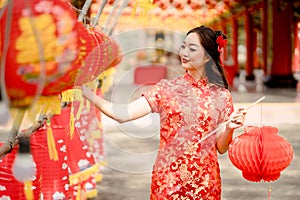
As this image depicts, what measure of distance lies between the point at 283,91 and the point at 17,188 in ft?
43.6

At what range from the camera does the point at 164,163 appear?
270 cm

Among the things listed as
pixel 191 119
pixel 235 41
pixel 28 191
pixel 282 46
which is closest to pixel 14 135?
pixel 28 191

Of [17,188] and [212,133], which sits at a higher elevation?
[212,133]

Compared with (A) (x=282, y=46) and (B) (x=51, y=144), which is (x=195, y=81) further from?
(A) (x=282, y=46)

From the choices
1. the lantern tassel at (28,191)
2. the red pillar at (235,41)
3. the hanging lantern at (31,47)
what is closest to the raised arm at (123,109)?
the lantern tassel at (28,191)

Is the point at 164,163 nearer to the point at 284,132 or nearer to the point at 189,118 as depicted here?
the point at 189,118

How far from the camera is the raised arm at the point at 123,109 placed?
2.51 meters

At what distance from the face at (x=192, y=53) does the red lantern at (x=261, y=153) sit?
0.36 m

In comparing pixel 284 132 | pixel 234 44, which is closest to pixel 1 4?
pixel 284 132

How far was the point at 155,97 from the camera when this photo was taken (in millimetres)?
2684

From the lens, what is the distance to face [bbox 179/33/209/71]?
266 cm

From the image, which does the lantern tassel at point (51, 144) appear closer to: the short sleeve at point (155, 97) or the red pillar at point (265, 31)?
the short sleeve at point (155, 97)

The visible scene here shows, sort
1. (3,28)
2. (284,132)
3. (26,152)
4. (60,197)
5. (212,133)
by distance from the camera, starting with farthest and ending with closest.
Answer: (284,132), (60,197), (212,133), (26,152), (3,28)

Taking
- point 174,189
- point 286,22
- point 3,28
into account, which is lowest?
point 286,22
